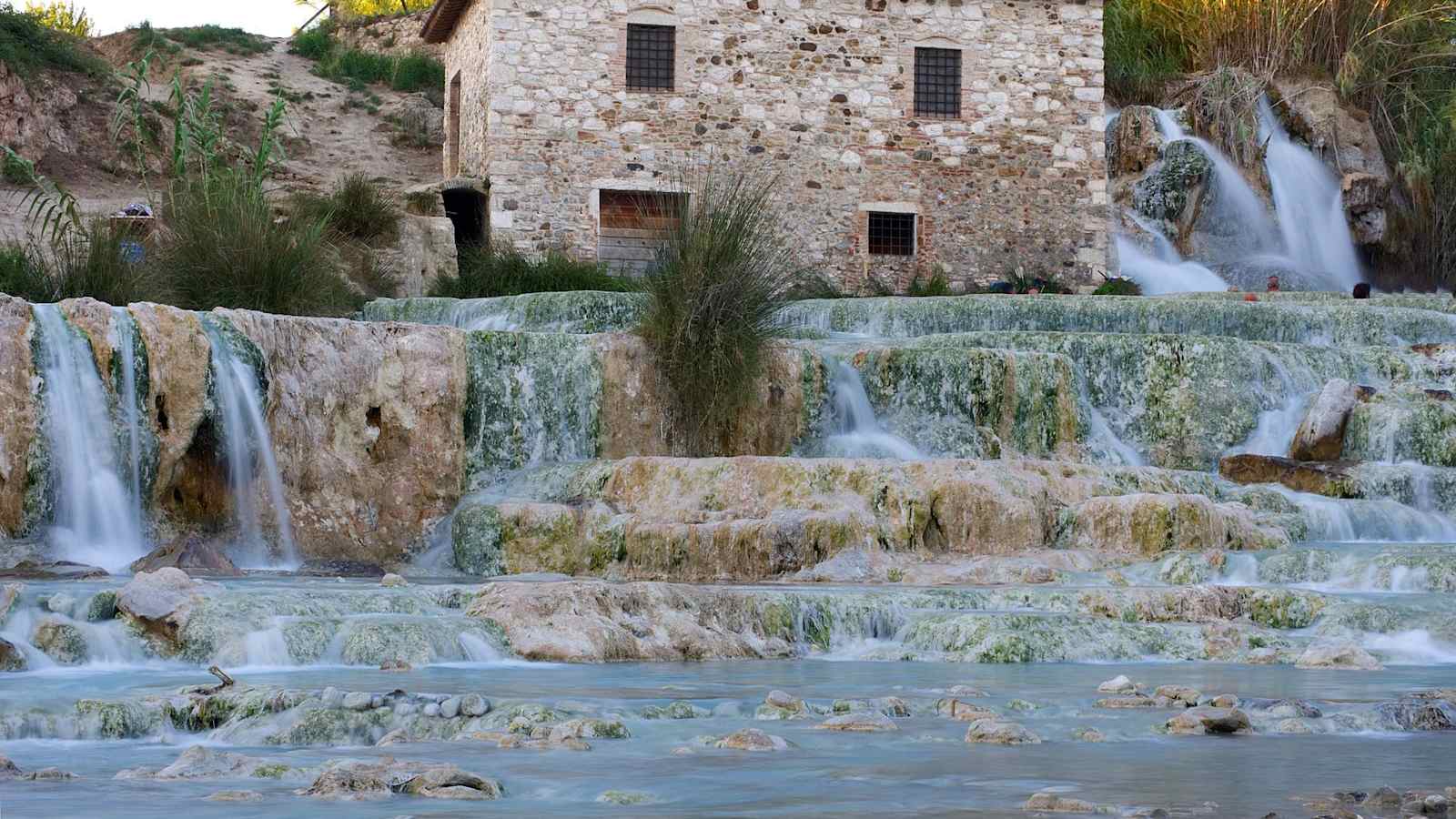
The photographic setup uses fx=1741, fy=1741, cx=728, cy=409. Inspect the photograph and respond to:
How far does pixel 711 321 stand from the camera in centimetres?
1021

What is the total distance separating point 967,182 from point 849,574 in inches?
403

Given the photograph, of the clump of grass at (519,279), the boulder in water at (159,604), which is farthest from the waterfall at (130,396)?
the clump of grass at (519,279)

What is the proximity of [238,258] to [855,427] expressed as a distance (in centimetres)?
394

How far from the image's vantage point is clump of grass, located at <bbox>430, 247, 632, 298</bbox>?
15.3 meters

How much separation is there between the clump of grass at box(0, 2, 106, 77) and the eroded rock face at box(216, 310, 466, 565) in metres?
10.6

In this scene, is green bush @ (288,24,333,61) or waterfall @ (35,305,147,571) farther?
green bush @ (288,24,333,61)

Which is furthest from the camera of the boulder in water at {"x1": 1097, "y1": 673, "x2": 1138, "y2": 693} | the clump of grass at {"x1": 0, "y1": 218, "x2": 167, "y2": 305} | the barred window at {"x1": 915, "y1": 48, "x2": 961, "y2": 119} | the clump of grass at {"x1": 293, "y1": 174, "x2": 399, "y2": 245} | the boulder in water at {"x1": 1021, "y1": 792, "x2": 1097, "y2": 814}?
the barred window at {"x1": 915, "y1": 48, "x2": 961, "y2": 119}

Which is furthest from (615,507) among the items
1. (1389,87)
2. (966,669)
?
(1389,87)

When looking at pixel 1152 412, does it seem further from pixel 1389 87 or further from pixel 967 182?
pixel 1389 87

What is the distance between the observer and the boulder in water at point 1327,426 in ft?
34.7

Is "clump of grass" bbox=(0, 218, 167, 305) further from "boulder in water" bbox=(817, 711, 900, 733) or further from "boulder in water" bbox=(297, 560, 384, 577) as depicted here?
"boulder in water" bbox=(817, 711, 900, 733)

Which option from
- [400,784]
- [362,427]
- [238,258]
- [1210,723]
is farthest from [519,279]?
[400,784]

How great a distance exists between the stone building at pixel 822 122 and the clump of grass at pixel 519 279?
0.83 meters

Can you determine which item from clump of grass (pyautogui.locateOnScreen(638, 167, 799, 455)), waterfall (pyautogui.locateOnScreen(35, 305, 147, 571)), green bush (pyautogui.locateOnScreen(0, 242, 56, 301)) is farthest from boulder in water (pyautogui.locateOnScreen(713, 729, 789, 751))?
green bush (pyautogui.locateOnScreen(0, 242, 56, 301))
